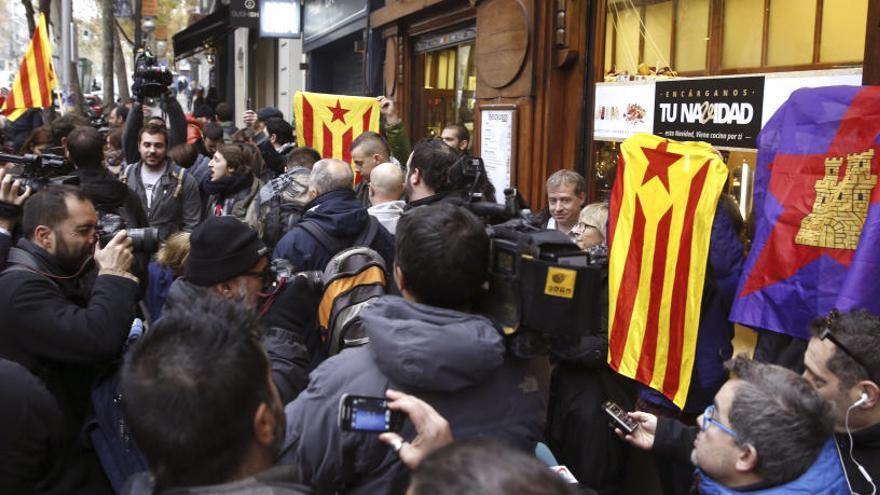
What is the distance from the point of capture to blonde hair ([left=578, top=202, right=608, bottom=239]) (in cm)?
419

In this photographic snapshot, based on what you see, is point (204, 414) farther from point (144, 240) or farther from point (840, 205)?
point (840, 205)

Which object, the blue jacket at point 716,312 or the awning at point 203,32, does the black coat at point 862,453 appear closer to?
the blue jacket at point 716,312

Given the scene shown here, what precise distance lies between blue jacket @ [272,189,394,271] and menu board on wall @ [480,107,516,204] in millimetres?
2897

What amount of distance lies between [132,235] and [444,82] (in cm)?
620

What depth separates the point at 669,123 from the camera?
540 cm

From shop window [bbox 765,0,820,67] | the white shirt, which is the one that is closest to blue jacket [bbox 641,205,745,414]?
shop window [bbox 765,0,820,67]

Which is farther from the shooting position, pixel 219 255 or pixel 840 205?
pixel 840 205

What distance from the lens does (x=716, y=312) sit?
3.60 m

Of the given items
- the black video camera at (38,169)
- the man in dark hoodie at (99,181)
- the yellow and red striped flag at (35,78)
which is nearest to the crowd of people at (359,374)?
the black video camera at (38,169)

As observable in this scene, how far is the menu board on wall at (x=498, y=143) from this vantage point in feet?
23.5

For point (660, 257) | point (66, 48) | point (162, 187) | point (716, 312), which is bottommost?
point (716, 312)

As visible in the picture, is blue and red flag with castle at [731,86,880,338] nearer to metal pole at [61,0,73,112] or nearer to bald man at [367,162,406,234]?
bald man at [367,162,406,234]

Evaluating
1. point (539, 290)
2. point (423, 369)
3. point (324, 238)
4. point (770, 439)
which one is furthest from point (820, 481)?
point (324, 238)

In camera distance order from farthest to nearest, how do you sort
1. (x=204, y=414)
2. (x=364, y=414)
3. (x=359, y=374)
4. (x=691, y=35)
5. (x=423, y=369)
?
(x=691, y=35) < (x=359, y=374) < (x=423, y=369) < (x=364, y=414) < (x=204, y=414)
